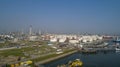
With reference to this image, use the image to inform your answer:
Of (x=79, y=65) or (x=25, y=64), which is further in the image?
(x=79, y=65)

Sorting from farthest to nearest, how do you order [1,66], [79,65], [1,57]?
[1,57] → [79,65] → [1,66]

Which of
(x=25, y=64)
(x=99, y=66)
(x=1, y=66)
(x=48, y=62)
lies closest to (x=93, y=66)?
(x=99, y=66)

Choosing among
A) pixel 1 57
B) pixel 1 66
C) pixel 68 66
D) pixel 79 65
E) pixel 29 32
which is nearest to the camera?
pixel 1 66

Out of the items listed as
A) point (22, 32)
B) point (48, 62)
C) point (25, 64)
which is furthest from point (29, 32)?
point (25, 64)

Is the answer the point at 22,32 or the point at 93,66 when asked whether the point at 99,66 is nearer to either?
the point at 93,66

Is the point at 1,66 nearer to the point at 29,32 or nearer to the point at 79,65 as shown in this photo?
the point at 79,65

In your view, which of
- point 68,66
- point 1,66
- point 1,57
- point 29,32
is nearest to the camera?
point 1,66

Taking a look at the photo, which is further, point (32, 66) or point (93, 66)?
point (93, 66)

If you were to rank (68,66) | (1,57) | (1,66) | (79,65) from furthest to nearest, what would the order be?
1. (1,57)
2. (79,65)
3. (68,66)
4. (1,66)

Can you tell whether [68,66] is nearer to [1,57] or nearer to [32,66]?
[32,66]
